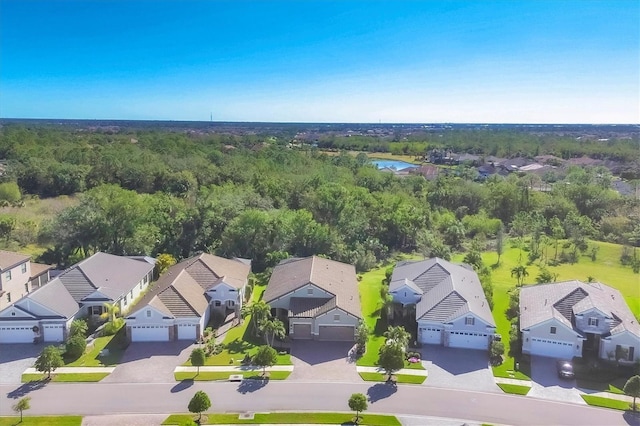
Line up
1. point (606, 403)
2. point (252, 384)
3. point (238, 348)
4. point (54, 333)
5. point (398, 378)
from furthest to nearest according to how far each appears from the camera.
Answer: point (54, 333)
point (238, 348)
point (398, 378)
point (252, 384)
point (606, 403)

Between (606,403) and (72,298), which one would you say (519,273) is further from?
(72,298)

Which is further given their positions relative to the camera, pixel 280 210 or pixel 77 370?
pixel 280 210

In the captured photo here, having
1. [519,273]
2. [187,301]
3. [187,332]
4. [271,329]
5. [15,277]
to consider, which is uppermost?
[15,277]

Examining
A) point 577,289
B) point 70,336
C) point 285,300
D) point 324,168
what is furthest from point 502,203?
point 70,336

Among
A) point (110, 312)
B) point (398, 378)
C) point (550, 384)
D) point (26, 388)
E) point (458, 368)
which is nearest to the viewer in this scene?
point (26, 388)

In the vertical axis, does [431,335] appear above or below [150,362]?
above

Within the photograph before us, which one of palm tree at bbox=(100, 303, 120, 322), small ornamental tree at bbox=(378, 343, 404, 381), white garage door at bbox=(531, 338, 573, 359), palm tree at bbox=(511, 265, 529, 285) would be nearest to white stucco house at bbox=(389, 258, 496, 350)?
white garage door at bbox=(531, 338, 573, 359)

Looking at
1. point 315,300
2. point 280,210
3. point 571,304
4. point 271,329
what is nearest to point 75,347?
point 271,329
